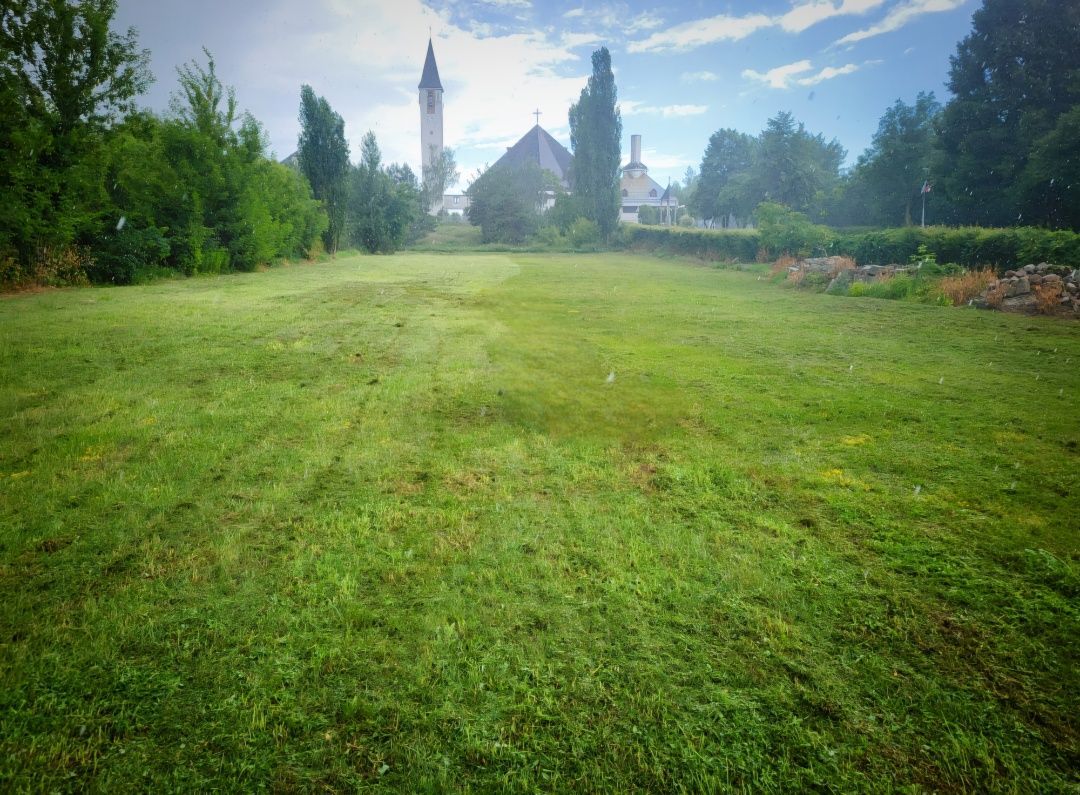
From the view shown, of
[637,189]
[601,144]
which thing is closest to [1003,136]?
[601,144]

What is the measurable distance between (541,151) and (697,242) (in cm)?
4678

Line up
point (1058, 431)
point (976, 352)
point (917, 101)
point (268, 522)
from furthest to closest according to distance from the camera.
Answer: 1. point (917, 101)
2. point (976, 352)
3. point (1058, 431)
4. point (268, 522)

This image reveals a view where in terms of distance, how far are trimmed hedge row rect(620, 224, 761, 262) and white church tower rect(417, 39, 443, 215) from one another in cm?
4037

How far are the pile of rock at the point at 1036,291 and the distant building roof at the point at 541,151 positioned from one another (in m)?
63.3

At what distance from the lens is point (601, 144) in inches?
1715

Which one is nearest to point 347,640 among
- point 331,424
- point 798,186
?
point 331,424

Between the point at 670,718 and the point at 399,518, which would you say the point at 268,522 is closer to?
the point at 399,518

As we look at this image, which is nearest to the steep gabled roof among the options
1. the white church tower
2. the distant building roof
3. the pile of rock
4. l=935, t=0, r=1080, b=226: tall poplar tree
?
the white church tower

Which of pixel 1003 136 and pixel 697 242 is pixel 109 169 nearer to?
pixel 697 242

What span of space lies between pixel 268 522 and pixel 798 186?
191ft

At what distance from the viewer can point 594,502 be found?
3619 mm

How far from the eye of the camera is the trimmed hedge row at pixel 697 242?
83.9 ft

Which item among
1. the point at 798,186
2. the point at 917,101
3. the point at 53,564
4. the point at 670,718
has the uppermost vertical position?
the point at 917,101

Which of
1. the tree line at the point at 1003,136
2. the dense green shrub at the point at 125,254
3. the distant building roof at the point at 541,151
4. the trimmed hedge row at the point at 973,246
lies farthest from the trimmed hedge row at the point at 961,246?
the distant building roof at the point at 541,151
